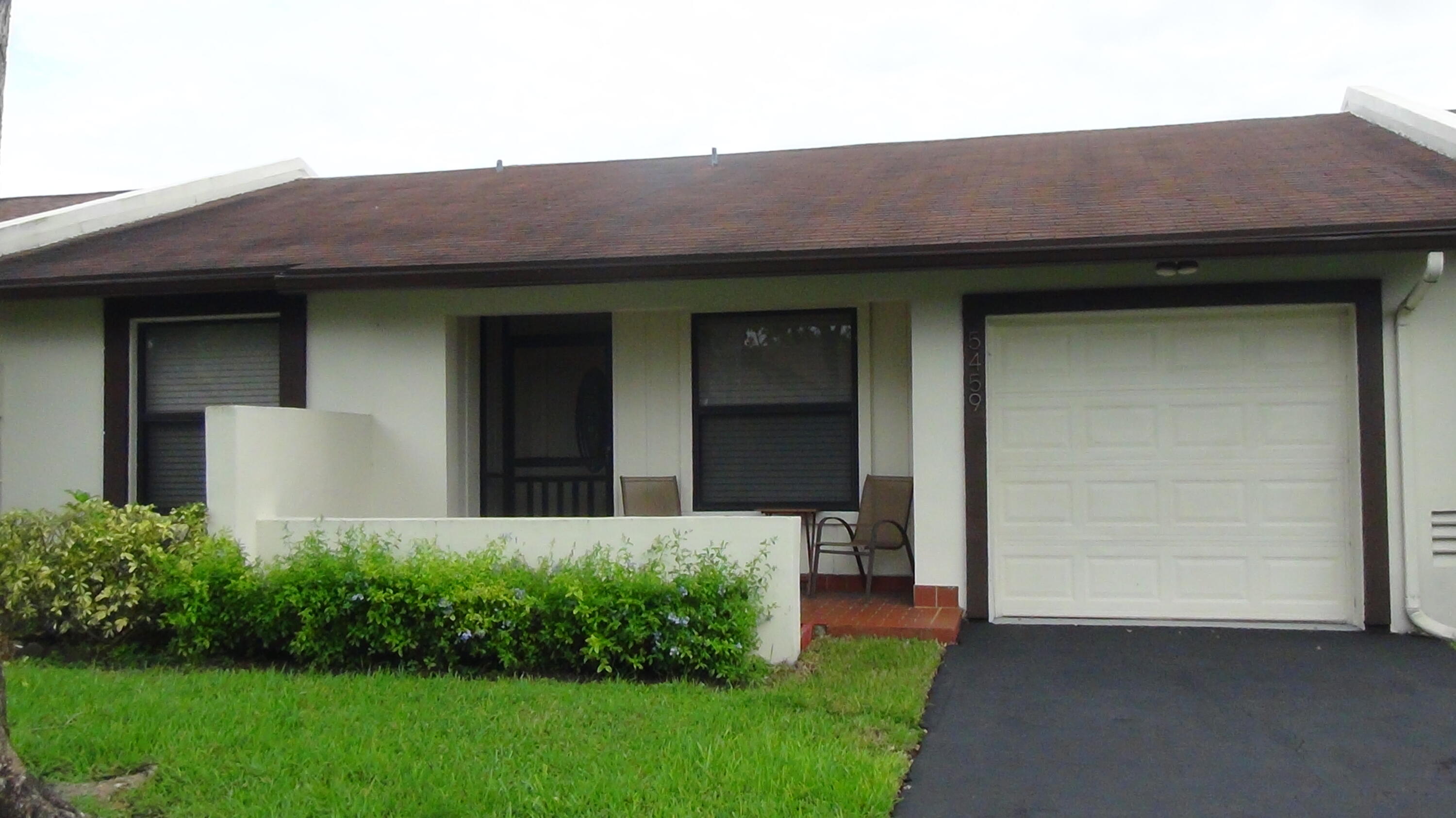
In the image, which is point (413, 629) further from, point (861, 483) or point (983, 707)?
point (861, 483)

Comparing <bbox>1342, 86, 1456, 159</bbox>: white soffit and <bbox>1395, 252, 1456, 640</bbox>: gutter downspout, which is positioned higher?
<bbox>1342, 86, 1456, 159</bbox>: white soffit

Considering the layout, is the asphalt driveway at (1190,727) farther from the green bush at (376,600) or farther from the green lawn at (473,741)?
the green bush at (376,600)

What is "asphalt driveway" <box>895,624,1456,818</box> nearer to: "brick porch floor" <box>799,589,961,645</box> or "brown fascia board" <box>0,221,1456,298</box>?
"brick porch floor" <box>799,589,961,645</box>

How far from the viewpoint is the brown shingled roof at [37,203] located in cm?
1234

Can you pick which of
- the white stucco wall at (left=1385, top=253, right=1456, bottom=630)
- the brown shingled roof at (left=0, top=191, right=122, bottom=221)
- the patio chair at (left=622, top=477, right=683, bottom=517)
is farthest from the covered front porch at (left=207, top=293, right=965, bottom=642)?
the brown shingled roof at (left=0, top=191, right=122, bottom=221)

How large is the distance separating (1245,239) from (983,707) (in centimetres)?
325

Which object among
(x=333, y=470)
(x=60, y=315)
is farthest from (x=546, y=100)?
(x=333, y=470)

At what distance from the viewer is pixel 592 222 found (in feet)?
30.6

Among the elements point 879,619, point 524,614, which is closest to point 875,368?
point 879,619

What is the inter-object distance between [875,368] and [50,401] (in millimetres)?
6418

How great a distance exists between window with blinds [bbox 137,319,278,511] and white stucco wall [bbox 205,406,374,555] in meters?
1.15

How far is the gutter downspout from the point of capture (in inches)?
290

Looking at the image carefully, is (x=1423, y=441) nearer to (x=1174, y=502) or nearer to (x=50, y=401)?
(x=1174, y=502)

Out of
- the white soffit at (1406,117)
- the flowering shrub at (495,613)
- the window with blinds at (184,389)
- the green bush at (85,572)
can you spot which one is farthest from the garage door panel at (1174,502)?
the window with blinds at (184,389)
